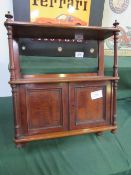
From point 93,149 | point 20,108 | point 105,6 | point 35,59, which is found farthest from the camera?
point 105,6

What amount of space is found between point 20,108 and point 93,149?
0.53 meters

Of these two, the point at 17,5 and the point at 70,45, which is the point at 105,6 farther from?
the point at 17,5

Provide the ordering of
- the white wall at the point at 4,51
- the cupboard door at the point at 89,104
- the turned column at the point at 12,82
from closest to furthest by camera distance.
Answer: the turned column at the point at 12,82 → the cupboard door at the point at 89,104 → the white wall at the point at 4,51

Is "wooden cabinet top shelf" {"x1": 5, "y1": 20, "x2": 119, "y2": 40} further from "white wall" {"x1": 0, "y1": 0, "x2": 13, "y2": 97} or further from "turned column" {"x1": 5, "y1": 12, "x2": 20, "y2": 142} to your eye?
"white wall" {"x1": 0, "y1": 0, "x2": 13, "y2": 97}

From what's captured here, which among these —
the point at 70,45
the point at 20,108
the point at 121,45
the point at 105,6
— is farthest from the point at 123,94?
the point at 20,108

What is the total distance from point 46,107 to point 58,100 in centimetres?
8

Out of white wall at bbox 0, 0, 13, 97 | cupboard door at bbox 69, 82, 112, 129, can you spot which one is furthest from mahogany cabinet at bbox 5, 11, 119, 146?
white wall at bbox 0, 0, 13, 97

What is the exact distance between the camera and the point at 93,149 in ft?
4.07

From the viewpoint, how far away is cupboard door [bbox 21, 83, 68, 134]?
43.5 inches

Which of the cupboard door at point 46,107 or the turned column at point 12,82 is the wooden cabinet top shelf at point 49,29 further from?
the cupboard door at point 46,107

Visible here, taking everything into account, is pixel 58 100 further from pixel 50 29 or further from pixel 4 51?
pixel 4 51

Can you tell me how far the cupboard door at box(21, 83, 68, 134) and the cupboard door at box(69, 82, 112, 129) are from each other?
51 millimetres

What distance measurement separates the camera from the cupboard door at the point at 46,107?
3.63ft

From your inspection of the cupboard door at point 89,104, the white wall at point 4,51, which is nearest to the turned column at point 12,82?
the cupboard door at point 89,104
